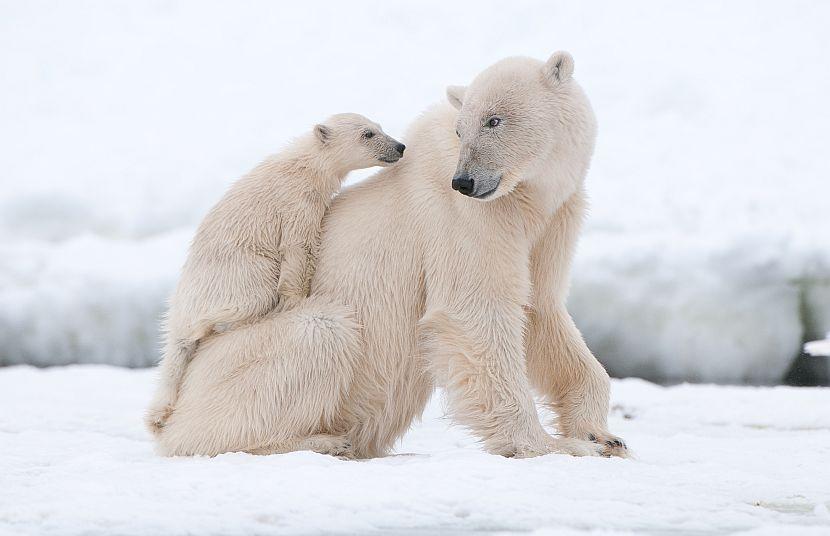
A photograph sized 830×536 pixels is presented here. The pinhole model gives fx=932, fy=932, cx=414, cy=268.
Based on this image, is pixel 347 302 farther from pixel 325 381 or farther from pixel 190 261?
pixel 190 261

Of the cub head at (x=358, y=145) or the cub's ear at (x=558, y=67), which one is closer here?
the cub's ear at (x=558, y=67)

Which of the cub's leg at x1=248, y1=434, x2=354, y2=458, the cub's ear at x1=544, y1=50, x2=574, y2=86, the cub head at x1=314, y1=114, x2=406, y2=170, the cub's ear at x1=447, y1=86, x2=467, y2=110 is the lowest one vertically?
the cub's leg at x1=248, y1=434, x2=354, y2=458

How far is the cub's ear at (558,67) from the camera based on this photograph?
439cm

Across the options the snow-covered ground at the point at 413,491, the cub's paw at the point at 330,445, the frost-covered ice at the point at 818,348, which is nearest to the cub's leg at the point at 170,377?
the snow-covered ground at the point at 413,491

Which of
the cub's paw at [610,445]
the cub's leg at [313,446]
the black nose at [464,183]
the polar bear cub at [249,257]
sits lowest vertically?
the cub's leg at [313,446]

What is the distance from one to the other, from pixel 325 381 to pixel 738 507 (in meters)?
1.93

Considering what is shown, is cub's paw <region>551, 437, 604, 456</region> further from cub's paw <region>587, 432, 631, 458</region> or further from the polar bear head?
the polar bear head

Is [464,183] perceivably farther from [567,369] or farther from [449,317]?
[567,369]

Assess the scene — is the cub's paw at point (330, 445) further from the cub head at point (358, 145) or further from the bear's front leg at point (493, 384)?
the cub head at point (358, 145)

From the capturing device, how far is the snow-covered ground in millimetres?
2930

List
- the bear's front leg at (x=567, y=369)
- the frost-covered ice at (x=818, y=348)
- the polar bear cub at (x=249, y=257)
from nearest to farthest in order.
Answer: the polar bear cub at (x=249, y=257) → the bear's front leg at (x=567, y=369) → the frost-covered ice at (x=818, y=348)

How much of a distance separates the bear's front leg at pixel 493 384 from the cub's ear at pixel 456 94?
1.09m

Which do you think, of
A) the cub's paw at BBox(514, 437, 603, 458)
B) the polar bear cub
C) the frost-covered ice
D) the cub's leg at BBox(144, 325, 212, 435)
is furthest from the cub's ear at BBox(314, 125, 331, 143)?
the frost-covered ice

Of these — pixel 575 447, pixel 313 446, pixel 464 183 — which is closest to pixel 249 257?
pixel 313 446
